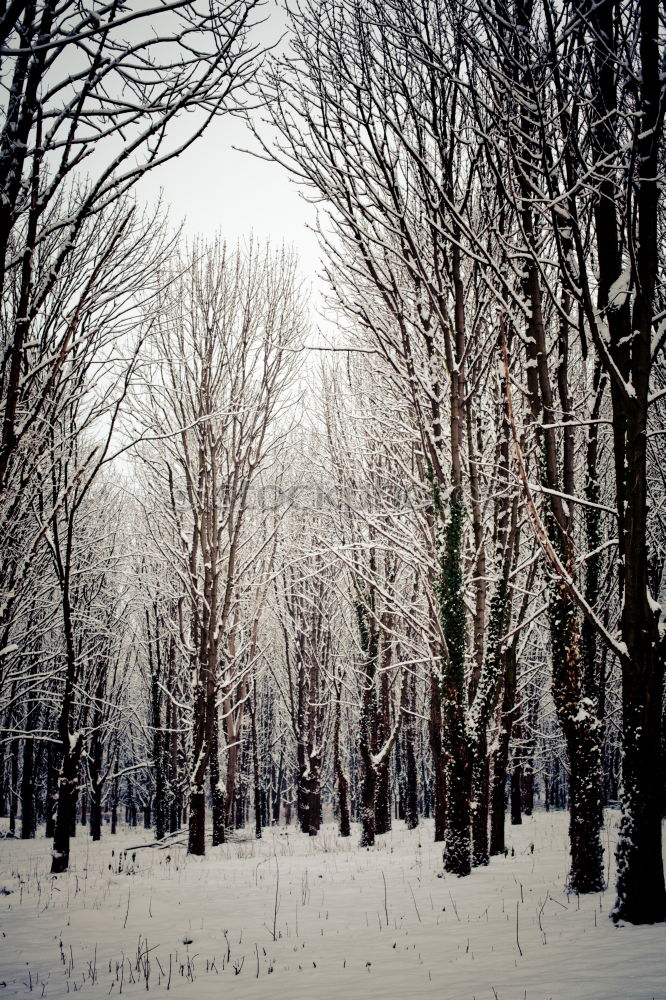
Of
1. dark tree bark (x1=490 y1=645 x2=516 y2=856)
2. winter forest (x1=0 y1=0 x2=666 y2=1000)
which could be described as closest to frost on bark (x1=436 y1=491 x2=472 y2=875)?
winter forest (x1=0 y1=0 x2=666 y2=1000)

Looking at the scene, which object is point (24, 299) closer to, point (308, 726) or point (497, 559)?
point (497, 559)

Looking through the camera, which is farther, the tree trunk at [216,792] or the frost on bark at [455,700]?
the tree trunk at [216,792]

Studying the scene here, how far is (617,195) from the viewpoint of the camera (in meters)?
4.92

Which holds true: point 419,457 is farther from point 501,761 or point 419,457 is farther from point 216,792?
point 216,792

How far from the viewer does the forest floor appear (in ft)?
11.3

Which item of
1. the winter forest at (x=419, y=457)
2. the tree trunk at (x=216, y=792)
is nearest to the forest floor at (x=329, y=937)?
the winter forest at (x=419, y=457)

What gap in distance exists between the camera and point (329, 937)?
497cm

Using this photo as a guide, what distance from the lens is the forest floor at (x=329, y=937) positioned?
136 inches

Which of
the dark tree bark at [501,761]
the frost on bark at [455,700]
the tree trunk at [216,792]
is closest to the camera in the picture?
the frost on bark at [455,700]

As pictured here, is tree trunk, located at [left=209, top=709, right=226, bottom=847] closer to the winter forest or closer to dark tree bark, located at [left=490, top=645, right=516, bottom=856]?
the winter forest

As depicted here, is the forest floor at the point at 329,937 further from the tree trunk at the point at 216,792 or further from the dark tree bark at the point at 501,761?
the tree trunk at the point at 216,792

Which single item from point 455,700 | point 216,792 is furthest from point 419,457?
point 216,792

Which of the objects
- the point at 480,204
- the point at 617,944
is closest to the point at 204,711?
the point at 617,944

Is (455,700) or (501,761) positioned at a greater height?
(455,700)
